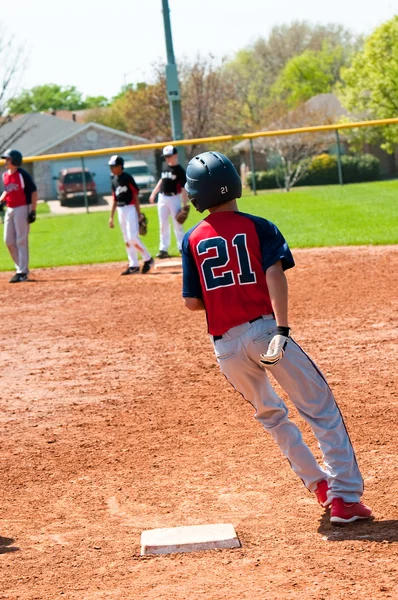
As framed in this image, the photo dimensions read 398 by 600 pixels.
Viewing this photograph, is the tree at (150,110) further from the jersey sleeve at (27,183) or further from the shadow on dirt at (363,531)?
the shadow on dirt at (363,531)

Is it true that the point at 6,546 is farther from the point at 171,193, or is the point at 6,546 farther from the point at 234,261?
the point at 171,193

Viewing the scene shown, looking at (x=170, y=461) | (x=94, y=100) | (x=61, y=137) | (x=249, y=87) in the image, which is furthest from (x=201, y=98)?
(x=94, y=100)

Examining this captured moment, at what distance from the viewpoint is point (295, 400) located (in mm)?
4520

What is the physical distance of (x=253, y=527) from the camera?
463cm

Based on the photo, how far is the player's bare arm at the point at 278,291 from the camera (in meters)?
4.34

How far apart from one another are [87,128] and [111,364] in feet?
182

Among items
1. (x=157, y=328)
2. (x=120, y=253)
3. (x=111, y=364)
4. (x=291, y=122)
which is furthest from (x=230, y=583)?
(x=291, y=122)

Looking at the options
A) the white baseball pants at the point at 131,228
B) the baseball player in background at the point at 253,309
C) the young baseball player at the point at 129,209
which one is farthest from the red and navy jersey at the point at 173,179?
the baseball player in background at the point at 253,309

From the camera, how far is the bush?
28.2 meters

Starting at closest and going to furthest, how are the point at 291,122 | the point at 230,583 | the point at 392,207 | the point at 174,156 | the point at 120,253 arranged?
the point at 230,583
the point at 174,156
the point at 120,253
the point at 392,207
the point at 291,122

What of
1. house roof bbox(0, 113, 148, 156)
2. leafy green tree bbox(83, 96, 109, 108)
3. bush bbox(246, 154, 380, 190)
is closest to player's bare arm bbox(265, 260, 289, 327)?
bush bbox(246, 154, 380, 190)

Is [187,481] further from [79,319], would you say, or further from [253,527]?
[79,319]

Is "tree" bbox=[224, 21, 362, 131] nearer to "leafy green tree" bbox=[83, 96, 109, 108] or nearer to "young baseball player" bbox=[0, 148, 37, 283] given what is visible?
"leafy green tree" bbox=[83, 96, 109, 108]

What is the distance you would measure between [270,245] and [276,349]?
20.5 inches
